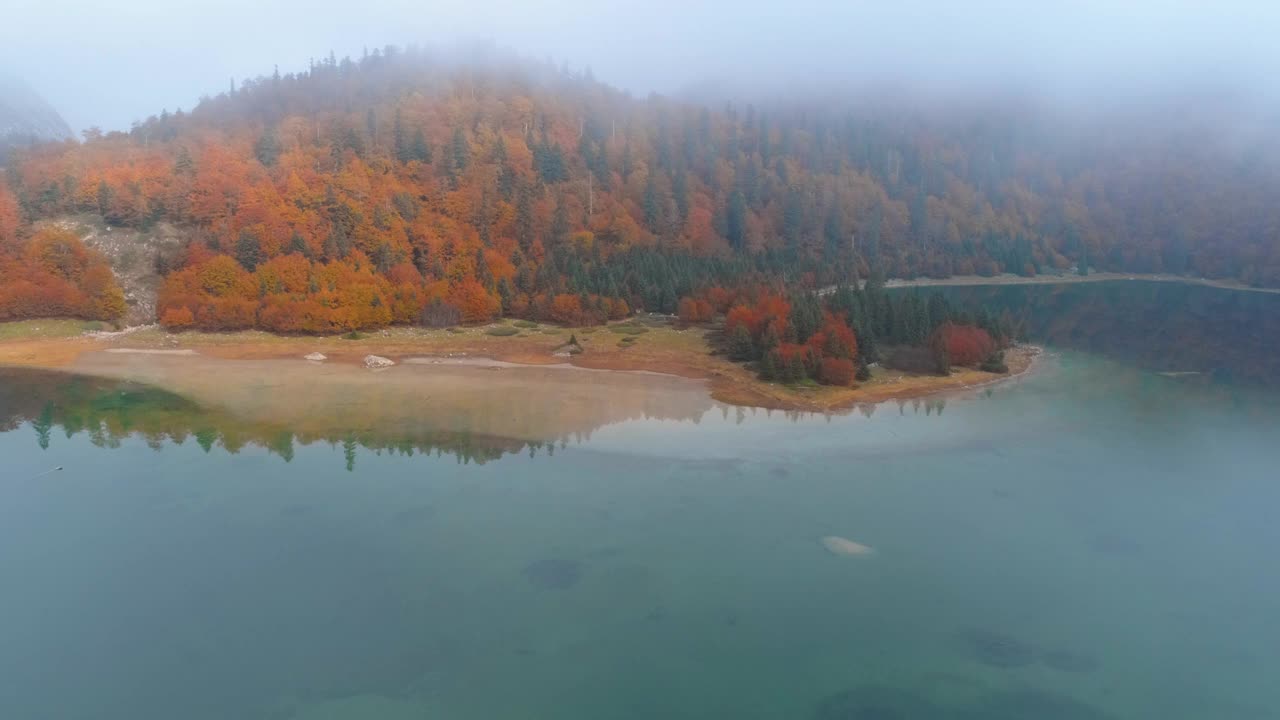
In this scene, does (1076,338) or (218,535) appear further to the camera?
(1076,338)

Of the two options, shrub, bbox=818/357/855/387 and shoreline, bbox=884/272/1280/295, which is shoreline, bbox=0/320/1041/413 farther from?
shoreline, bbox=884/272/1280/295

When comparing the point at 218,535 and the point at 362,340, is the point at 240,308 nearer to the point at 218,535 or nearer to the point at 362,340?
the point at 362,340

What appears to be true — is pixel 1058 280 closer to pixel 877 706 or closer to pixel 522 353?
pixel 522 353

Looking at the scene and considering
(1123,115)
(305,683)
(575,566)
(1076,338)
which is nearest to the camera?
(305,683)

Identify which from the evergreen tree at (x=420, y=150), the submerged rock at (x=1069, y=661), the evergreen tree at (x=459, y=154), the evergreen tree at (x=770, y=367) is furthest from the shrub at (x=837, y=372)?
the evergreen tree at (x=420, y=150)

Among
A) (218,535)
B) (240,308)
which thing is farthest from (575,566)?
(240,308)

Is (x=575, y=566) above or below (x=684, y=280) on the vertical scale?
below
